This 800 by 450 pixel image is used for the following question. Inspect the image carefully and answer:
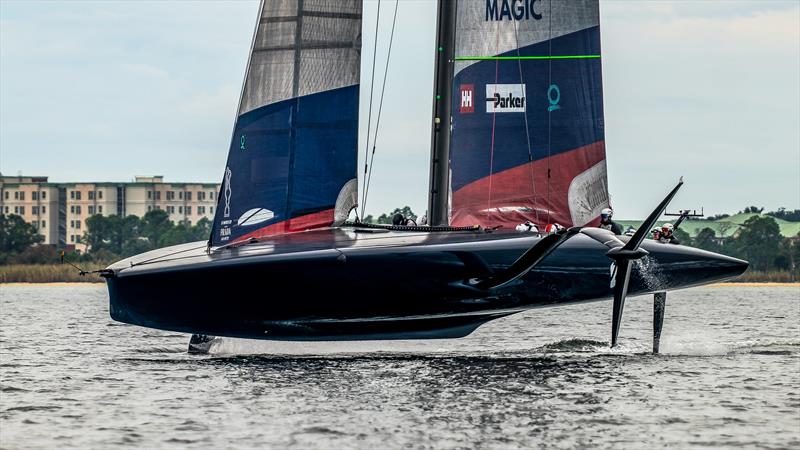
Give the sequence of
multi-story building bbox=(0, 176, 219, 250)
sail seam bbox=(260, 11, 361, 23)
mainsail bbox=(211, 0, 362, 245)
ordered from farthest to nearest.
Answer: multi-story building bbox=(0, 176, 219, 250)
sail seam bbox=(260, 11, 361, 23)
mainsail bbox=(211, 0, 362, 245)

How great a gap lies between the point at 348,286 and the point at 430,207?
138 inches

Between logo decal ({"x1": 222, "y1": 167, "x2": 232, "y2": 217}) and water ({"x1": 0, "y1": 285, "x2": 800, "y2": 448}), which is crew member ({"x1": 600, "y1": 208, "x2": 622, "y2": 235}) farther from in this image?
logo decal ({"x1": 222, "y1": 167, "x2": 232, "y2": 217})

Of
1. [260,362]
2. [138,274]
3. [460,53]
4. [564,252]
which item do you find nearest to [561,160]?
[460,53]

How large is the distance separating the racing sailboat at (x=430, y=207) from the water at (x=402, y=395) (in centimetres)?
93

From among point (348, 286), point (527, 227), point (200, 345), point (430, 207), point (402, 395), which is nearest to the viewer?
point (402, 395)

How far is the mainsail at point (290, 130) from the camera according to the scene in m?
18.4

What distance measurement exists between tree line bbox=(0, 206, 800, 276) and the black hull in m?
66.6

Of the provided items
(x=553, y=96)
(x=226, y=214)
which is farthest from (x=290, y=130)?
(x=553, y=96)

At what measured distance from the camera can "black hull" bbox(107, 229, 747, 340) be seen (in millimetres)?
16516

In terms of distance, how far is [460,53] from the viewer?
20734mm

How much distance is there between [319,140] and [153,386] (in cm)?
385

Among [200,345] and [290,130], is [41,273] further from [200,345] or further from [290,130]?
[290,130]

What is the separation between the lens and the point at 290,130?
18.4 metres

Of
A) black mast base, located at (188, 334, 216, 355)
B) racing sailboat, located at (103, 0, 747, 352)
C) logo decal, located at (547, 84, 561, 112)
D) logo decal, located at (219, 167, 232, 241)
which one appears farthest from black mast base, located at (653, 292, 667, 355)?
black mast base, located at (188, 334, 216, 355)
